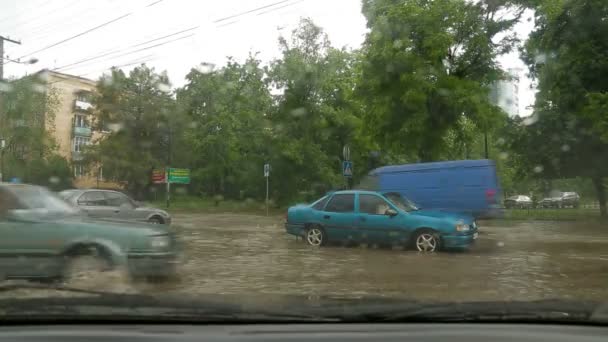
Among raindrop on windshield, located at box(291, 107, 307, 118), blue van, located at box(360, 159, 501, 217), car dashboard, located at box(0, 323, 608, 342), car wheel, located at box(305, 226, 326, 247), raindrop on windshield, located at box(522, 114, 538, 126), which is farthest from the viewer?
raindrop on windshield, located at box(291, 107, 307, 118)

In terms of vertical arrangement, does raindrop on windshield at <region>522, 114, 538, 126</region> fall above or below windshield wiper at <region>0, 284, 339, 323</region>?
above

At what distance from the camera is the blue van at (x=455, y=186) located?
626 inches

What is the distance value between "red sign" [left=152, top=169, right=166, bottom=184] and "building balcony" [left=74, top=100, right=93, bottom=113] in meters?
6.33

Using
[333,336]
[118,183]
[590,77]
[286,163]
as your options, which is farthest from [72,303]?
[118,183]

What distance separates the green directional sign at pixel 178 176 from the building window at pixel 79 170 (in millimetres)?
5717

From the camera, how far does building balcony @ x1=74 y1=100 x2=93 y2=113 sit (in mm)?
39253

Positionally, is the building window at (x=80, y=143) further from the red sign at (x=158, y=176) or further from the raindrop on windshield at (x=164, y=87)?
the raindrop on windshield at (x=164, y=87)

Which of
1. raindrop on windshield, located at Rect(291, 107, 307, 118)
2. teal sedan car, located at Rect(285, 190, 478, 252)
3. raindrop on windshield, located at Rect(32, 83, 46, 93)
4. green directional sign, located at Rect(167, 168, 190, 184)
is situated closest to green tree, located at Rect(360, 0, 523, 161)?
teal sedan car, located at Rect(285, 190, 478, 252)

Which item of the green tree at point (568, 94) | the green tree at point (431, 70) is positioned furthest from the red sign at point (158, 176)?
the green tree at point (568, 94)

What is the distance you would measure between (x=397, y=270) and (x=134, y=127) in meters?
37.5

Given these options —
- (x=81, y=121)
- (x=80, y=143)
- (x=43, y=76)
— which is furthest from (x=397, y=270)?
(x=81, y=121)

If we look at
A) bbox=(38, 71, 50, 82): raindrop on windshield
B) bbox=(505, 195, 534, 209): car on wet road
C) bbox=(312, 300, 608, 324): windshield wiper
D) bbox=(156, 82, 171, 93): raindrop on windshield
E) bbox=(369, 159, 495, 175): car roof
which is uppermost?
bbox=(156, 82, 171, 93): raindrop on windshield

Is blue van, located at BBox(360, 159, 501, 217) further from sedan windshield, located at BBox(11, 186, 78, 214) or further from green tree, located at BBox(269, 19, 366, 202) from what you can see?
green tree, located at BBox(269, 19, 366, 202)

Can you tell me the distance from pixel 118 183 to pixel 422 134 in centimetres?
3054
